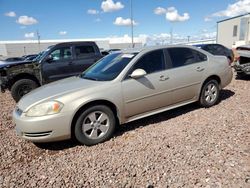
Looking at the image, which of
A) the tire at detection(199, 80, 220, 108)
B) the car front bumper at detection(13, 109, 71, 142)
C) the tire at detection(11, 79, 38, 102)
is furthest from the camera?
the tire at detection(11, 79, 38, 102)

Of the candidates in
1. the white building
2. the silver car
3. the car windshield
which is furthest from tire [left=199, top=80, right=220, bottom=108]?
the white building

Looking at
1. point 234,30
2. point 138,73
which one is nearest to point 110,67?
point 138,73

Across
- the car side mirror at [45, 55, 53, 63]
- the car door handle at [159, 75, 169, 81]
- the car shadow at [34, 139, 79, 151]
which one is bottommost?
the car shadow at [34, 139, 79, 151]

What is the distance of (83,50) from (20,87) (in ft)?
8.05

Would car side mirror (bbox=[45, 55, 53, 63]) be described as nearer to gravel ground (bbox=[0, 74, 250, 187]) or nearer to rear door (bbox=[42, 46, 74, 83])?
rear door (bbox=[42, 46, 74, 83])

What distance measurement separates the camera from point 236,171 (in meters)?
2.87

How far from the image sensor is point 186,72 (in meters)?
4.84

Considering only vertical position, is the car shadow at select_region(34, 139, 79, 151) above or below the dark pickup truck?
below

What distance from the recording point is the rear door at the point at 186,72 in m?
4.71

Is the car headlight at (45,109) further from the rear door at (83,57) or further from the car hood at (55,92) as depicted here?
the rear door at (83,57)

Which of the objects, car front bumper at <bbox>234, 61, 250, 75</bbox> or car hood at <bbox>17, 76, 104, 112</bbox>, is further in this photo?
car front bumper at <bbox>234, 61, 250, 75</bbox>

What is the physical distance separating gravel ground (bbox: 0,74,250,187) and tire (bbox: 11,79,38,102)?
2.67 metres

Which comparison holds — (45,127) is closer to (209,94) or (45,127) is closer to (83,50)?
(209,94)

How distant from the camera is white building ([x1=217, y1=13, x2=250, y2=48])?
131 ft
